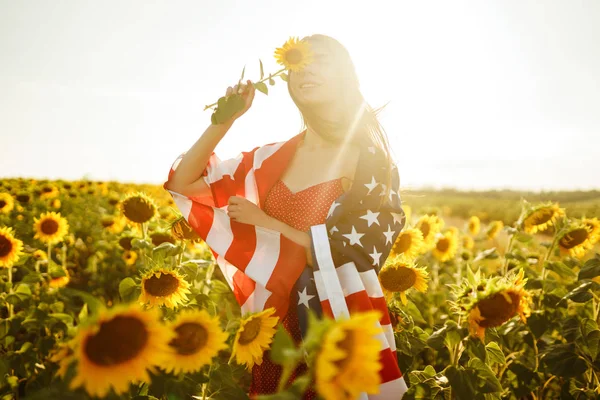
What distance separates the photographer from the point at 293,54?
207 centimetres

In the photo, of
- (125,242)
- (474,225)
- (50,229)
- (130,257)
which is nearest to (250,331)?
(125,242)

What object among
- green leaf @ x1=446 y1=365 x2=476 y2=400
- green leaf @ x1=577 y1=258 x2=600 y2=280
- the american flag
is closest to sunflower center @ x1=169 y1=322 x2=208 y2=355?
the american flag

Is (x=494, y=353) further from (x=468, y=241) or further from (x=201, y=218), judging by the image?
(x=468, y=241)

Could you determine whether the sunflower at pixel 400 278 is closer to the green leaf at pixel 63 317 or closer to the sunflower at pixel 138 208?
the sunflower at pixel 138 208

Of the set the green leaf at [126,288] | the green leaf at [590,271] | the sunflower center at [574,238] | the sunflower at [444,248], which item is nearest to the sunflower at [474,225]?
the sunflower at [444,248]

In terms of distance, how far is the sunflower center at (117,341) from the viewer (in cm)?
86

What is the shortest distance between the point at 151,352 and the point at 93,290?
4.32 m

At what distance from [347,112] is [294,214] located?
678 mm

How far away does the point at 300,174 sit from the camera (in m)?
2.51

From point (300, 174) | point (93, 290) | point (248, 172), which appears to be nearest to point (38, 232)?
point (93, 290)

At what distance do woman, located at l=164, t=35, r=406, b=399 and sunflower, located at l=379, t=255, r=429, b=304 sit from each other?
22cm

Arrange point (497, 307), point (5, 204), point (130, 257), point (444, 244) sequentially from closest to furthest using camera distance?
point (497, 307)
point (444, 244)
point (5, 204)
point (130, 257)

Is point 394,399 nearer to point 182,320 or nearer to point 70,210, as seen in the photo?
point 182,320

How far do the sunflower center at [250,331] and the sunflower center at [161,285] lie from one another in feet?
2.38
